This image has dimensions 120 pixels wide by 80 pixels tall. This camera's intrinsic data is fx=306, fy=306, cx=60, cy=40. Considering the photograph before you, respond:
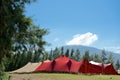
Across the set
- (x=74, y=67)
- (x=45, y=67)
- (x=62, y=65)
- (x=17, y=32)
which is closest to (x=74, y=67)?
(x=74, y=67)

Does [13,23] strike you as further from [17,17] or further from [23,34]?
[23,34]

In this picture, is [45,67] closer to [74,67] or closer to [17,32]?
[74,67]

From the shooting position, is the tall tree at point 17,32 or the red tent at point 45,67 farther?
the red tent at point 45,67

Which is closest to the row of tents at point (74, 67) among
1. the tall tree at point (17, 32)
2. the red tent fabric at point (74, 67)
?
the red tent fabric at point (74, 67)

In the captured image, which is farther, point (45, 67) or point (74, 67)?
point (45, 67)

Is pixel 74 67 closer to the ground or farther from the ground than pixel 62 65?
closer to the ground

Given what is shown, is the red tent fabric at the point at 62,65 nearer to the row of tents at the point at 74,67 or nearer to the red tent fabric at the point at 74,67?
the row of tents at the point at 74,67

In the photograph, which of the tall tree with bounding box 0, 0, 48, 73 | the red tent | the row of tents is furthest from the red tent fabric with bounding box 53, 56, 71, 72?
the tall tree with bounding box 0, 0, 48, 73

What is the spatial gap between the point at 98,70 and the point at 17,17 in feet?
113

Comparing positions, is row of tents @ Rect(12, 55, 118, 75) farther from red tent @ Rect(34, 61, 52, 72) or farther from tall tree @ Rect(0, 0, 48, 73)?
tall tree @ Rect(0, 0, 48, 73)

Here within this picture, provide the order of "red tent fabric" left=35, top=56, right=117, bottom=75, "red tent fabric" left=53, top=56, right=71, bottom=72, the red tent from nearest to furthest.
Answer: "red tent fabric" left=35, top=56, right=117, bottom=75 < "red tent fabric" left=53, top=56, right=71, bottom=72 < the red tent

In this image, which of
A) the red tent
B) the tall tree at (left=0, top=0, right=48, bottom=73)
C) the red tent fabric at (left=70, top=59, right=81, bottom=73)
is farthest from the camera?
the red tent

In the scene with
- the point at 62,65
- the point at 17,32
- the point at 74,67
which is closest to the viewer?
the point at 17,32

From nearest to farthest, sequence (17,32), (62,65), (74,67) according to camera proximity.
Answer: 1. (17,32)
2. (74,67)
3. (62,65)
